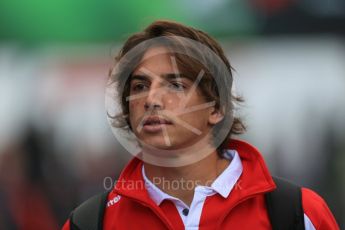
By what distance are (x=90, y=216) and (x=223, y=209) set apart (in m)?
0.53

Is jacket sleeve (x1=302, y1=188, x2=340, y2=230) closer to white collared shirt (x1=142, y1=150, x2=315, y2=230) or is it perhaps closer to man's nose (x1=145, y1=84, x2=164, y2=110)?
white collared shirt (x1=142, y1=150, x2=315, y2=230)

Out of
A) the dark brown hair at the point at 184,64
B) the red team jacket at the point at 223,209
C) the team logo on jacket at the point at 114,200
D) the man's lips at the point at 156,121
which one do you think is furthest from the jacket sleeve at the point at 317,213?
the team logo on jacket at the point at 114,200

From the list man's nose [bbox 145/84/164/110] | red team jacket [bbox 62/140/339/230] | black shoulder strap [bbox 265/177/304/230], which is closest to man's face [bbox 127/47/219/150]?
man's nose [bbox 145/84/164/110]

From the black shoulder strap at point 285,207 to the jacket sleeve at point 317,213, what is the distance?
3cm

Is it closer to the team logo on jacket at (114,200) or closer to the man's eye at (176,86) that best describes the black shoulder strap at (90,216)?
the team logo on jacket at (114,200)

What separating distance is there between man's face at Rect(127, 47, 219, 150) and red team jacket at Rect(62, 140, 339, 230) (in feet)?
0.71

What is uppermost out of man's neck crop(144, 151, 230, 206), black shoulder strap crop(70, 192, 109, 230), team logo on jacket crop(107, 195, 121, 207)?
man's neck crop(144, 151, 230, 206)

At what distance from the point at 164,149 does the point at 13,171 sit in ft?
11.9

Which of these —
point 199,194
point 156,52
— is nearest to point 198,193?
point 199,194

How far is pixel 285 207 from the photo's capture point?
2814 mm

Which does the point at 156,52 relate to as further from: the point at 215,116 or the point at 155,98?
the point at 215,116

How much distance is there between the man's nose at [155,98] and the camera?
2.85 meters

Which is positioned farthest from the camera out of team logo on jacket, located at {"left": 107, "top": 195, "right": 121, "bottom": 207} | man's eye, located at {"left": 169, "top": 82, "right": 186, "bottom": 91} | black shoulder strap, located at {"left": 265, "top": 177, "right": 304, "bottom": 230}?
team logo on jacket, located at {"left": 107, "top": 195, "right": 121, "bottom": 207}

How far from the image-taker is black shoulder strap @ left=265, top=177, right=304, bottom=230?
9.11ft
